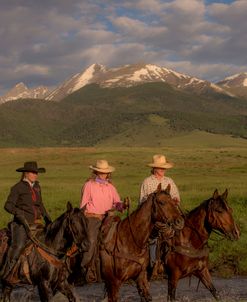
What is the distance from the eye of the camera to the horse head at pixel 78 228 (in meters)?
9.25

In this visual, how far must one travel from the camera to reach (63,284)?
32.5ft

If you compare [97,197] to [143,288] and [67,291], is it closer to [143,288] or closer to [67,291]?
[67,291]

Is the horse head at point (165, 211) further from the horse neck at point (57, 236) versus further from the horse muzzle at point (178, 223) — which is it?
the horse neck at point (57, 236)

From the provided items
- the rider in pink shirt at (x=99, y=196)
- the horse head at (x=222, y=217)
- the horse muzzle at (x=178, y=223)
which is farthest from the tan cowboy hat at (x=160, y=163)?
the horse muzzle at (x=178, y=223)

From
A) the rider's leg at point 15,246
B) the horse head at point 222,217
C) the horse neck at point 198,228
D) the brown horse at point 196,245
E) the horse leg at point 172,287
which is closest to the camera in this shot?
the rider's leg at point 15,246

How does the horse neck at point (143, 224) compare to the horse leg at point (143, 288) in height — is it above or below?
above

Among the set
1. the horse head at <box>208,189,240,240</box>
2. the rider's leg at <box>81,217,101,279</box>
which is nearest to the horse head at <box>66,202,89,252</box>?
the rider's leg at <box>81,217,101,279</box>

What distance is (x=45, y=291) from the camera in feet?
31.5

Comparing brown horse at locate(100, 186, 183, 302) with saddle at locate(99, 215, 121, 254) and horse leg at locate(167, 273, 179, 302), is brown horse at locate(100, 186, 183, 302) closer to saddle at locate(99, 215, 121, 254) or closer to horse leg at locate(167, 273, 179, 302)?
saddle at locate(99, 215, 121, 254)

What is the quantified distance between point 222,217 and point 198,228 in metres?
0.70

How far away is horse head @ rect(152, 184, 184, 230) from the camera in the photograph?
934 centimetres

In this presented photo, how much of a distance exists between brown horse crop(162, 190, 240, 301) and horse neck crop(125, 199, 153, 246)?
142 centimetres

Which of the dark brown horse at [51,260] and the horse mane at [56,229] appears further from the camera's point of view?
the horse mane at [56,229]

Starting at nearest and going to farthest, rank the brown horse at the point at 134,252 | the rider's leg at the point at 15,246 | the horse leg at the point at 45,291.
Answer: the horse leg at the point at 45,291 → the brown horse at the point at 134,252 → the rider's leg at the point at 15,246
